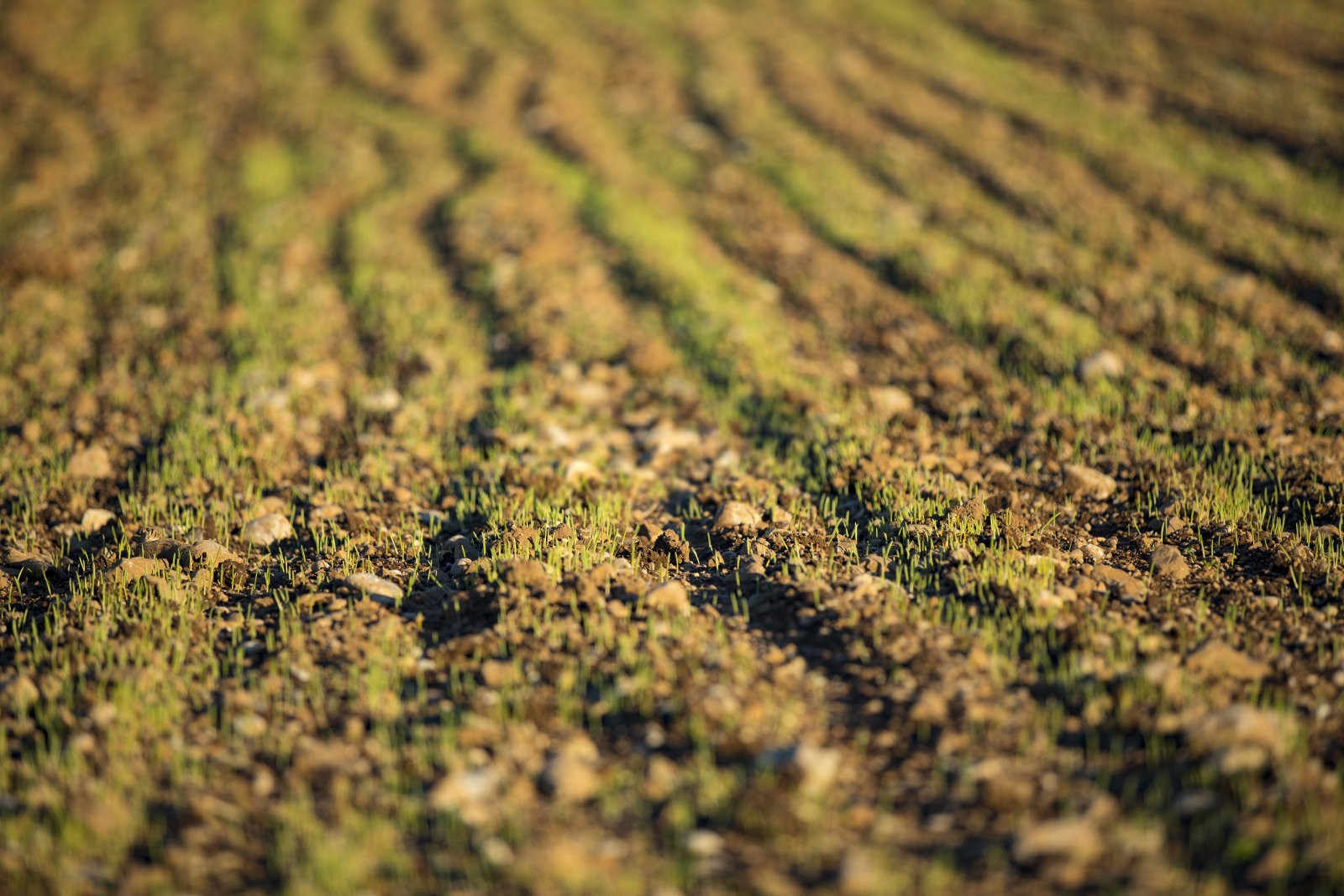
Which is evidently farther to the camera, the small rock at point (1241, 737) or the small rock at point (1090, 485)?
the small rock at point (1090, 485)

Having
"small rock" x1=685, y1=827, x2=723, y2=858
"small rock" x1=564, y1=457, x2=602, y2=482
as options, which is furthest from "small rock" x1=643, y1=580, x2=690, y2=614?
"small rock" x1=564, y1=457, x2=602, y2=482

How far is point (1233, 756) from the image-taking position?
2.40 m

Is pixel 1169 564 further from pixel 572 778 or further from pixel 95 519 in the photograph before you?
pixel 95 519

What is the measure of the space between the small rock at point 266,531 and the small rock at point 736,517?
6.14ft

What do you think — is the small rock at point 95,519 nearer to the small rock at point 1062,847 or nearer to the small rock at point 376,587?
the small rock at point 376,587

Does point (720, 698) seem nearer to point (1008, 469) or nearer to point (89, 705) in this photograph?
point (89, 705)

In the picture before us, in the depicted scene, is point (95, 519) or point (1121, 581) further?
point (95, 519)

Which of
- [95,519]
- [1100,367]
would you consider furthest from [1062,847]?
[95,519]

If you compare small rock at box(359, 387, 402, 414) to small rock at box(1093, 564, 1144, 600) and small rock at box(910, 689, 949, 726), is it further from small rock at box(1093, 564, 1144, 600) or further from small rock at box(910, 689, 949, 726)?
small rock at box(1093, 564, 1144, 600)

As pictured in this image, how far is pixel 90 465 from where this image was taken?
14.6ft

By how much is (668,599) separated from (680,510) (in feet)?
2.87

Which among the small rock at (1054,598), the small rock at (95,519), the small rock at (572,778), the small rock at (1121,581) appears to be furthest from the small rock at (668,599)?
the small rock at (95,519)

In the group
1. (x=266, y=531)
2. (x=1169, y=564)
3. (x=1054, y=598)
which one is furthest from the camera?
(x=266, y=531)

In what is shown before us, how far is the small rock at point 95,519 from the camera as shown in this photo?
13.2 ft
